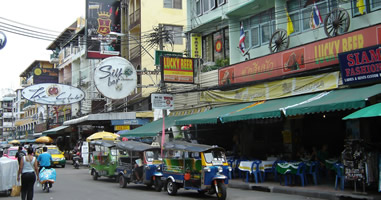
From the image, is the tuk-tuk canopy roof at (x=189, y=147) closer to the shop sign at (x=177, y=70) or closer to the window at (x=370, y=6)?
the shop sign at (x=177, y=70)

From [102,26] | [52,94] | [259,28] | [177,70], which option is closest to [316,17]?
[259,28]

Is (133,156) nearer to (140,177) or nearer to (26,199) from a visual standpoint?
(140,177)

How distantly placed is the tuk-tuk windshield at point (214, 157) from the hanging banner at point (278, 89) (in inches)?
196

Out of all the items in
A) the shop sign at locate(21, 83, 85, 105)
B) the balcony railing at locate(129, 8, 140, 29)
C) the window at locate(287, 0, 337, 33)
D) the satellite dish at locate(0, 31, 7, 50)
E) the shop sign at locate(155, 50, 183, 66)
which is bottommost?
the shop sign at locate(21, 83, 85, 105)

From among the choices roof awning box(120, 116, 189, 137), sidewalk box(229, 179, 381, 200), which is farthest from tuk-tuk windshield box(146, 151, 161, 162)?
roof awning box(120, 116, 189, 137)

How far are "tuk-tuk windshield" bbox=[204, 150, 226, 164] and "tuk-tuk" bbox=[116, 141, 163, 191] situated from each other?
9.33 feet

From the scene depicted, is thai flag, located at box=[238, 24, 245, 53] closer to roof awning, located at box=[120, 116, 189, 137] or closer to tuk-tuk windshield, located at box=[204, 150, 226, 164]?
roof awning, located at box=[120, 116, 189, 137]

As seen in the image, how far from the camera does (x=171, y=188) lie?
13.9m

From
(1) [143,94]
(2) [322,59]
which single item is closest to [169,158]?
(2) [322,59]

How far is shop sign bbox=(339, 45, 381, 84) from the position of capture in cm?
1299

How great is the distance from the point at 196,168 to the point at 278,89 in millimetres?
6188

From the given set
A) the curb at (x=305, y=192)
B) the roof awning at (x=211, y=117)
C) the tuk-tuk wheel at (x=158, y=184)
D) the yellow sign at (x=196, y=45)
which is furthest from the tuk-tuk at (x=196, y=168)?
the yellow sign at (x=196, y=45)

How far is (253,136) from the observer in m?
20.9

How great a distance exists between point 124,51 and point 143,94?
23.0ft
